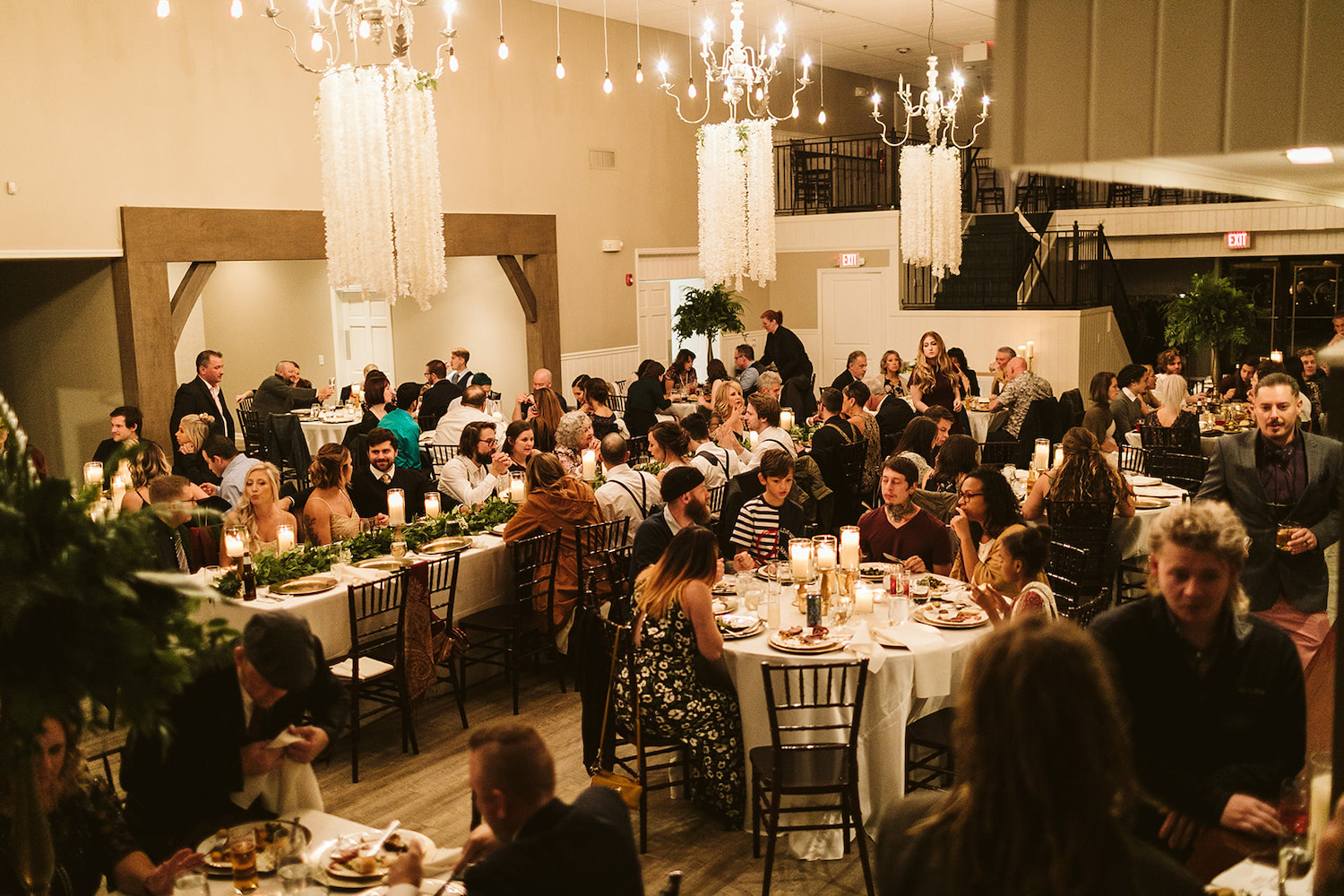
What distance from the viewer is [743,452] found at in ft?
26.9

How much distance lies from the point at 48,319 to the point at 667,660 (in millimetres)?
9153

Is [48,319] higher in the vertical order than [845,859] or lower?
higher

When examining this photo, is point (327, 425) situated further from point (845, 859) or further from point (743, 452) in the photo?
point (845, 859)

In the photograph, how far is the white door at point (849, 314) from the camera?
1700cm

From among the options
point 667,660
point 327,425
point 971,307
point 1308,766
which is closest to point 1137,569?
point 667,660

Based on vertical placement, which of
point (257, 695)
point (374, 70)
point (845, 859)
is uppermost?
point (374, 70)

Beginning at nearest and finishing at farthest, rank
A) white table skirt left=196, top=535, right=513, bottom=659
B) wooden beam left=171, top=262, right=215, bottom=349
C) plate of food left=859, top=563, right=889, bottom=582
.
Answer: plate of food left=859, top=563, right=889, bottom=582 < white table skirt left=196, top=535, right=513, bottom=659 < wooden beam left=171, top=262, right=215, bottom=349

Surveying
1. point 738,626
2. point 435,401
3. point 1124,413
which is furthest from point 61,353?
point 1124,413

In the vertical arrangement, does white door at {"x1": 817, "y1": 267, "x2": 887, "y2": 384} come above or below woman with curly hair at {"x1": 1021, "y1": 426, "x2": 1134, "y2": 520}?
above

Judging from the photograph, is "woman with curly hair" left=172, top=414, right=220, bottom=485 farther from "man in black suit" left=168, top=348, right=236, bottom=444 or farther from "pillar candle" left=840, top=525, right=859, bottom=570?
"pillar candle" left=840, top=525, right=859, bottom=570

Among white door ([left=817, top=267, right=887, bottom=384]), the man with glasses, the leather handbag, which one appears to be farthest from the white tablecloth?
white door ([left=817, top=267, right=887, bottom=384])

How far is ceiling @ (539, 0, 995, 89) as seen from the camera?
15.1 metres

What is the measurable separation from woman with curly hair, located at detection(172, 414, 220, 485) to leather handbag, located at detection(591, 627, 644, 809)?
4362 millimetres

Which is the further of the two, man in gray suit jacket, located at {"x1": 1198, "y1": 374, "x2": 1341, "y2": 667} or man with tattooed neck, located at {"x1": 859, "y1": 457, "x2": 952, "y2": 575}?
man with tattooed neck, located at {"x1": 859, "y1": 457, "x2": 952, "y2": 575}
